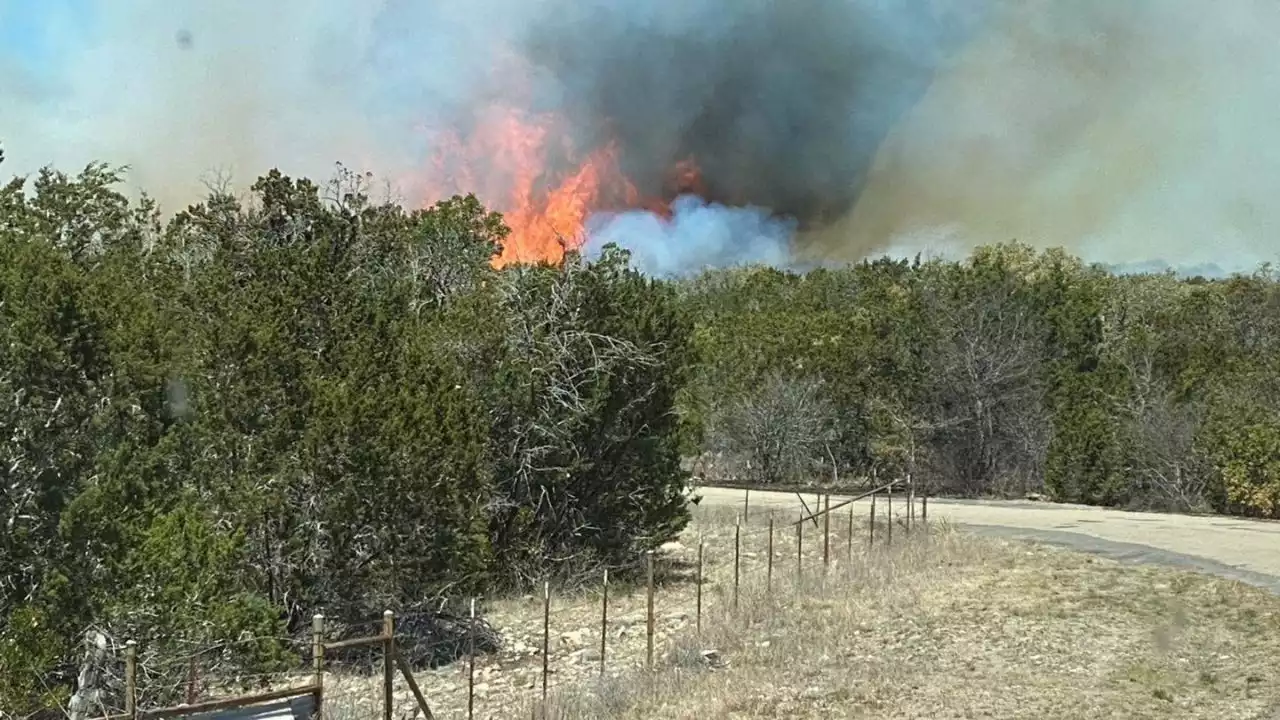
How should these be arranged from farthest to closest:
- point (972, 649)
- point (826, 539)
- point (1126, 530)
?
1. point (1126, 530)
2. point (826, 539)
3. point (972, 649)

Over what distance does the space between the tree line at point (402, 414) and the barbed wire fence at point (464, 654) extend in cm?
34

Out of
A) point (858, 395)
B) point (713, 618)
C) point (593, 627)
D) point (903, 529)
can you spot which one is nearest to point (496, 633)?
point (593, 627)

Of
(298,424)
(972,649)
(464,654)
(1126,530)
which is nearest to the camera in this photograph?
(972,649)

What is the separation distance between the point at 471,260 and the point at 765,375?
70.5 feet

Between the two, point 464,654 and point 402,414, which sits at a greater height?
point 402,414

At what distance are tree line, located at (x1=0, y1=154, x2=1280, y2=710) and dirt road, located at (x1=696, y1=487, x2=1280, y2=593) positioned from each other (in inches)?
112

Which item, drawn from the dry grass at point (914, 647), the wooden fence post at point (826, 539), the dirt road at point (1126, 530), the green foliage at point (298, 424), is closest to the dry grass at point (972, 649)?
the dry grass at point (914, 647)

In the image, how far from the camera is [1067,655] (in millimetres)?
13258

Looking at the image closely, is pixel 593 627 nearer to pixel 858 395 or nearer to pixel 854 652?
pixel 854 652

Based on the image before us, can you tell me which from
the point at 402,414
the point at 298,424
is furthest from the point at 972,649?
the point at 298,424

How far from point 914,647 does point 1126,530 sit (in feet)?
45.5

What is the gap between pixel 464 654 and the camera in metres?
16.4

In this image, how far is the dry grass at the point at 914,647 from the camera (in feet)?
37.2

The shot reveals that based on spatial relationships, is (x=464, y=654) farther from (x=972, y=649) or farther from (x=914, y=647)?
(x=972, y=649)
